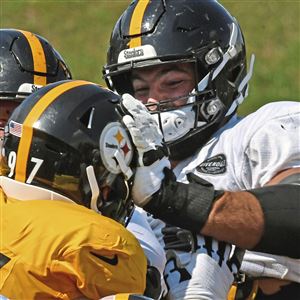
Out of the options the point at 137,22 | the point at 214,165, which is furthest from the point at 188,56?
the point at 214,165

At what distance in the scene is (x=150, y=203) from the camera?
2590mm

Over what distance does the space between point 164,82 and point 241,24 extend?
25.2 ft

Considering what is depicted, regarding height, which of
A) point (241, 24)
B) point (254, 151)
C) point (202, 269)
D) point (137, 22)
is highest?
point (137, 22)

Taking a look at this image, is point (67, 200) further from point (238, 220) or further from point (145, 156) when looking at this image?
point (238, 220)

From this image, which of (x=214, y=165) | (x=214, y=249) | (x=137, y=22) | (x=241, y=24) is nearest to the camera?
(x=214, y=249)

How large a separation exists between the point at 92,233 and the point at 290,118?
96 cm

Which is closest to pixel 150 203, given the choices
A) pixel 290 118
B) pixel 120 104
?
pixel 120 104

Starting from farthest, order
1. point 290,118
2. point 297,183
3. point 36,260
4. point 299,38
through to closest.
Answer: point 299,38 → point 290,118 → point 297,183 → point 36,260

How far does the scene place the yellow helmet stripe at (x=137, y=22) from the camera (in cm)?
344

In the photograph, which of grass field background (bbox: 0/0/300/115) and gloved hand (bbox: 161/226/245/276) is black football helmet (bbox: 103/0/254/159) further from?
grass field background (bbox: 0/0/300/115)

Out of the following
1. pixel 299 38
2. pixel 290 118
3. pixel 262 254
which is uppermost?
pixel 290 118

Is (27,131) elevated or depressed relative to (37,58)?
elevated

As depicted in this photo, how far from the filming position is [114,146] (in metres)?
2.55

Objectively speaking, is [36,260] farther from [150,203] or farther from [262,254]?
[262,254]
